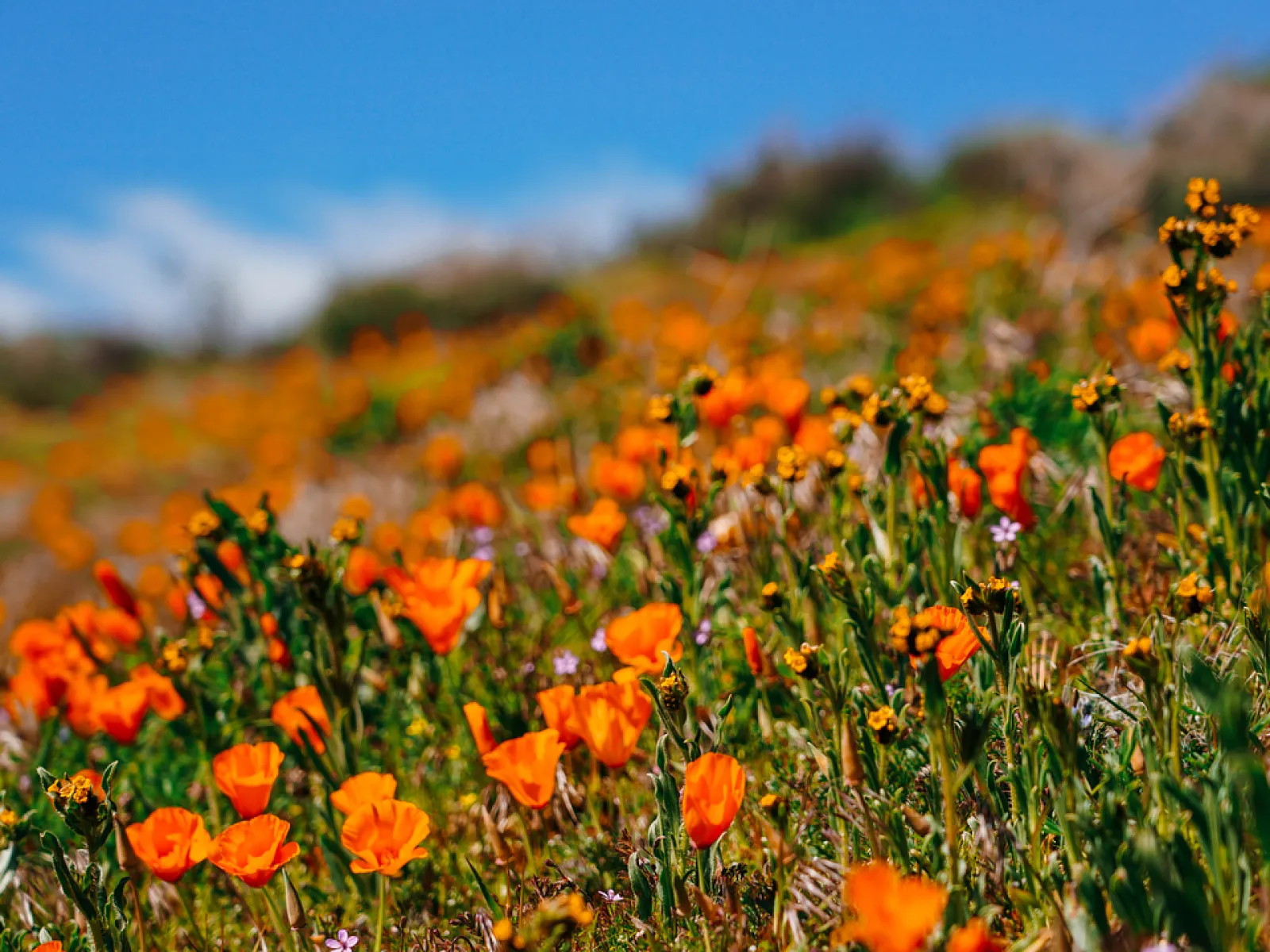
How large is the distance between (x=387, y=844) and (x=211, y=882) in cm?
102

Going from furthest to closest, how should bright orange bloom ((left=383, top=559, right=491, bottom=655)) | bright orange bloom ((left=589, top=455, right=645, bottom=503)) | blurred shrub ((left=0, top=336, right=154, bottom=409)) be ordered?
blurred shrub ((left=0, top=336, right=154, bottom=409))
bright orange bloom ((left=589, top=455, right=645, bottom=503))
bright orange bloom ((left=383, top=559, right=491, bottom=655))

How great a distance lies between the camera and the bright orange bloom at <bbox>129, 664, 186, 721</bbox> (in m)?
2.51

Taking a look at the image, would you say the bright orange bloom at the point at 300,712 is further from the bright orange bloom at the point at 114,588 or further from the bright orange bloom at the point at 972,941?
the bright orange bloom at the point at 972,941

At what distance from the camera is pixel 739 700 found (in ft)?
7.89

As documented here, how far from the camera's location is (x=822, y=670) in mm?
1710

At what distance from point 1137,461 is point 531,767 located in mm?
1611

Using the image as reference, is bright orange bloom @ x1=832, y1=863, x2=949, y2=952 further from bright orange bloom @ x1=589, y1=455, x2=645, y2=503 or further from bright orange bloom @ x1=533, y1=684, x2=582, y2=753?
bright orange bloom @ x1=589, y1=455, x2=645, y2=503

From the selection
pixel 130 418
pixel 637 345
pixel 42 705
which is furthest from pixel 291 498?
pixel 130 418

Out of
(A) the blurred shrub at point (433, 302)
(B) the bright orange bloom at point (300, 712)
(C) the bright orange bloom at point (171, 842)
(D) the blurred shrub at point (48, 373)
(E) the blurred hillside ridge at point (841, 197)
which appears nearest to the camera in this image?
(C) the bright orange bloom at point (171, 842)

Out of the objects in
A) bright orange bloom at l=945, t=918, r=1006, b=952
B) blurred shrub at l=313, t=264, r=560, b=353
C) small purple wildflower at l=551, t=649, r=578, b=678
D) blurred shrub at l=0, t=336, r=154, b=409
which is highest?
blurred shrub at l=0, t=336, r=154, b=409

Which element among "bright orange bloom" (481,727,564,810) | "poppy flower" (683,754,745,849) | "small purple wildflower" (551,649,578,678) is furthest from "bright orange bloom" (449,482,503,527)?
"poppy flower" (683,754,745,849)

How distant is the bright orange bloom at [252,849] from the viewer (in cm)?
164

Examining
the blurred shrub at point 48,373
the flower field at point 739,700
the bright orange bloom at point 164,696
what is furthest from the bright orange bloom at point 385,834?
the blurred shrub at point 48,373

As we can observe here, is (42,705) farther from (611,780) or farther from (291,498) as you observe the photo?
(291,498)
